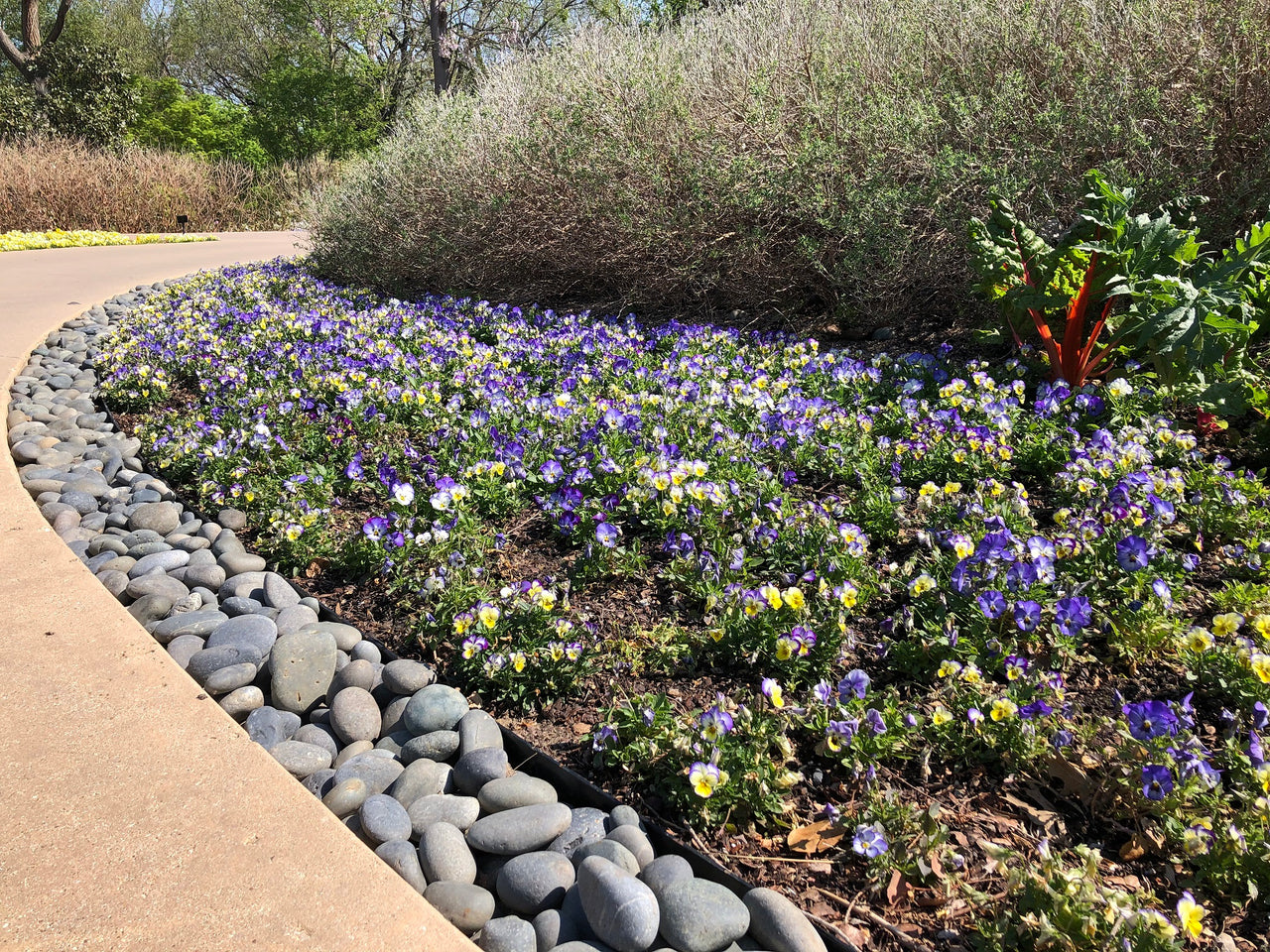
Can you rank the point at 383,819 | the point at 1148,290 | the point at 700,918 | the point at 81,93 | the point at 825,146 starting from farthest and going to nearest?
1. the point at 81,93
2. the point at 825,146
3. the point at 1148,290
4. the point at 383,819
5. the point at 700,918

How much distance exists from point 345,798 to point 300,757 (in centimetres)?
27

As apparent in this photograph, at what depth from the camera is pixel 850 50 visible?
20.1ft

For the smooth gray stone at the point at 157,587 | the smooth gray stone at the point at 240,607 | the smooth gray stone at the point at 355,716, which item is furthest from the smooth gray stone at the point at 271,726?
the smooth gray stone at the point at 157,587

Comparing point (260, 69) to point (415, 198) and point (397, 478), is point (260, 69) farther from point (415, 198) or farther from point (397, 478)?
point (397, 478)

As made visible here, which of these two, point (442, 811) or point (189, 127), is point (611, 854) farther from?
point (189, 127)

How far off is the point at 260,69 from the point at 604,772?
44969mm

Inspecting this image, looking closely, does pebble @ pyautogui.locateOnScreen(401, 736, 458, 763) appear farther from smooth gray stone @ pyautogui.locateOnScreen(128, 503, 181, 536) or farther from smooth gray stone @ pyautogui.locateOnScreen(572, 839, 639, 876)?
smooth gray stone @ pyautogui.locateOnScreen(128, 503, 181, 536)

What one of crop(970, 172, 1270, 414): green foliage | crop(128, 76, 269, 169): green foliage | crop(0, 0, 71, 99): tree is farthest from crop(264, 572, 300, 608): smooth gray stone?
crop(128, 76, 269, 169): green foliage

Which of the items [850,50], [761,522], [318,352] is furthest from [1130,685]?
[850,50]

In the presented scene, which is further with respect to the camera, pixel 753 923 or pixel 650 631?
pixel 650 631

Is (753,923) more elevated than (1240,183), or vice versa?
(1240,183)

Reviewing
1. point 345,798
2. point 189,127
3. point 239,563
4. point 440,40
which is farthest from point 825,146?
point 189,127

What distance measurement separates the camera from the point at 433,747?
7.55 ft

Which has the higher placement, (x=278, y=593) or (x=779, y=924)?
(x=278, y=593)
